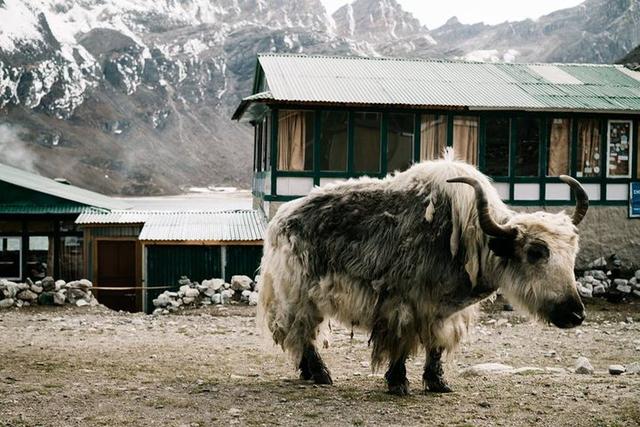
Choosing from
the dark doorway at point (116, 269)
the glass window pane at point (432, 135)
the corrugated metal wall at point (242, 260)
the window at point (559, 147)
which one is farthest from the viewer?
the dark doorway at point (116, 269)

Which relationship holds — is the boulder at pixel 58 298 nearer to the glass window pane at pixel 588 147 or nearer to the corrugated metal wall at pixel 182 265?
the corrugated metal wall at pixel 182 265

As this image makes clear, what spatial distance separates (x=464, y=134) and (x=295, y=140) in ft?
15.5

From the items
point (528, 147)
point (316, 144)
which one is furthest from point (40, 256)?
point (528, 147)

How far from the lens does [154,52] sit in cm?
16100

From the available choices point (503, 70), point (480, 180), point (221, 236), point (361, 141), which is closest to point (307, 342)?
point (480, 180)

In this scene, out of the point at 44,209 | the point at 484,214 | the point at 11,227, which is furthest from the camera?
the point at 11,227

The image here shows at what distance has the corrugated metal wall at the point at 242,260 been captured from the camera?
65.3 ft

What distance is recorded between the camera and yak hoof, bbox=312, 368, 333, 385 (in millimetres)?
7848

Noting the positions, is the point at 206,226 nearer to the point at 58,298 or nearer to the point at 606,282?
the point at 58,298

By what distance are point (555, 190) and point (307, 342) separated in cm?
1550

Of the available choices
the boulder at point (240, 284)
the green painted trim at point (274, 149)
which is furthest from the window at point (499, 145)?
the boulder at point (240, 284)

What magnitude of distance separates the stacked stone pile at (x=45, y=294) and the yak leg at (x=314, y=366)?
11.4 meters

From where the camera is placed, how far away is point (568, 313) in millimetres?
6465

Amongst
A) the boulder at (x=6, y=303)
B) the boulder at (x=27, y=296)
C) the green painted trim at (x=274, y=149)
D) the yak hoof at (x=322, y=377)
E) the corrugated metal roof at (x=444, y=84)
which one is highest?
the corrugated metal roof at (x=444, y=84)
